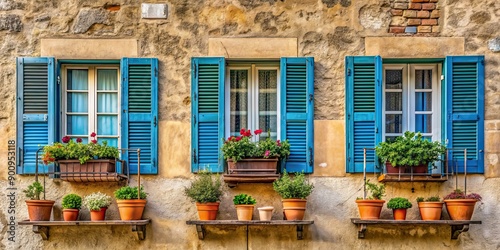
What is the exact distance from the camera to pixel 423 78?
34.4 feet

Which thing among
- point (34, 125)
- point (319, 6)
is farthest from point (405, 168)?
point (34, 125)

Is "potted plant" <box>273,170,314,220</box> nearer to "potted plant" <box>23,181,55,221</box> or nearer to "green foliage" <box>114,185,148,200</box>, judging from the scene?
"green foliage" <box>114,185,148,200</box>

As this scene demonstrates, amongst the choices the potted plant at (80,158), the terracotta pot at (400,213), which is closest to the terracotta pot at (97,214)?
the potted plant at (80,158)

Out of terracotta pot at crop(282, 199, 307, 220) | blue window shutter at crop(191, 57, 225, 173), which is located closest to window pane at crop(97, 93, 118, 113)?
blue window shutter at crop(191, 57, 225, 173)

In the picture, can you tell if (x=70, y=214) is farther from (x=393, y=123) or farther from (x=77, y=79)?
(x=393, y=123)

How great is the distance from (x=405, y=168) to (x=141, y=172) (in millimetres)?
2770

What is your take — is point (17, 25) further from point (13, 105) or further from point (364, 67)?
point (364, 67)

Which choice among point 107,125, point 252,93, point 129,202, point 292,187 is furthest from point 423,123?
point 107,125

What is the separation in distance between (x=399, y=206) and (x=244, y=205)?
5.25 ft

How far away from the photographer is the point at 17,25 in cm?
1032

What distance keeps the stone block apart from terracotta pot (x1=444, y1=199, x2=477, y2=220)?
3605mm

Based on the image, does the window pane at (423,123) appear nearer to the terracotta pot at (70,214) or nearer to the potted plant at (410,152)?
the potted plant at (410,152)

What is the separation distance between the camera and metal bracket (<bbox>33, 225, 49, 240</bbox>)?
990cm

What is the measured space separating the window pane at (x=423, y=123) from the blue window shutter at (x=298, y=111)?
1.19 meters
